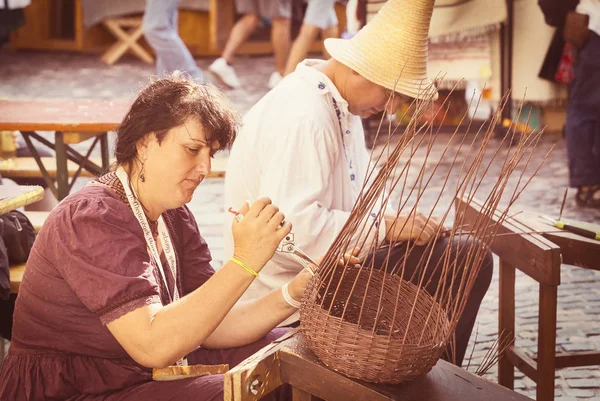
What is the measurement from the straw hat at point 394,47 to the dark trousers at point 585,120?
2873 mm

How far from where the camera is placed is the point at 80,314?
2021 millimetres

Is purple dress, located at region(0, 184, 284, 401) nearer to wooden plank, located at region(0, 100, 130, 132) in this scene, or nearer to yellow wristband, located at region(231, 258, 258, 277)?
yellow wristband, located at region(231, 258, 258, 277)

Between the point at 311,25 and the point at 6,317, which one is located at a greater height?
the point at 311,25

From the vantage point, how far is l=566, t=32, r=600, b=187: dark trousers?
541 centimetres

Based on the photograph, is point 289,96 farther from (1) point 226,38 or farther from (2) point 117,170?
(1) point 226,38

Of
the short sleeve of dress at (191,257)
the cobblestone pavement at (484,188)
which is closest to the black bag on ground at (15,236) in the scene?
the cobblestone pavement at (484,188)

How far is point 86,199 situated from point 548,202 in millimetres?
4246

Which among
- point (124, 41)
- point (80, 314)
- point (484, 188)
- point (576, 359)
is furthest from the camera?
point (124, 41)

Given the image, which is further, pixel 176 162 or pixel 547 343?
pixel 547 343

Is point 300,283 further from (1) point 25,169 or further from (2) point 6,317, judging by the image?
(1) point 25,169

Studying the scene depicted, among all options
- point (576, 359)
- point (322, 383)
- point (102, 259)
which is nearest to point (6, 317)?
point (102, 259)

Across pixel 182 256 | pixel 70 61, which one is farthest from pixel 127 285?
pixel 70 61

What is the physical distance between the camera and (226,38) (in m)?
10.5

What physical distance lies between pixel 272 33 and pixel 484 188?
11.5 feet
